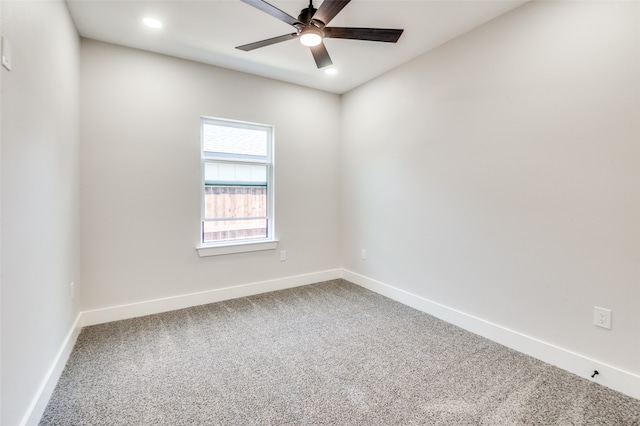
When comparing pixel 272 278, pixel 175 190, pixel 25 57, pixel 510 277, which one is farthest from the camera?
pixel 272 278

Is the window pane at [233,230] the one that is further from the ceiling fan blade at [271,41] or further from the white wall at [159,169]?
the ceiling fan blade at [271,41]

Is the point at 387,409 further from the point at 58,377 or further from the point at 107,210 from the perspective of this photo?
the point at 107,210

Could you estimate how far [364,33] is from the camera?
211 centimetres

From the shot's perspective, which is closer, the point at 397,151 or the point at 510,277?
the point at 510,277

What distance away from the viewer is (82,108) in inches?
108

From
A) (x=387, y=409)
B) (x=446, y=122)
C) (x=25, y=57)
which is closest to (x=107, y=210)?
(x=25, y=57)

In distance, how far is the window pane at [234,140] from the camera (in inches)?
135

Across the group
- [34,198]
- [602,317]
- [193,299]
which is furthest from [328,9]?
[193,299]

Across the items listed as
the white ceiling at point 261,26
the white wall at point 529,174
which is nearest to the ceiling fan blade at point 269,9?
the white ceiling at point 261,26

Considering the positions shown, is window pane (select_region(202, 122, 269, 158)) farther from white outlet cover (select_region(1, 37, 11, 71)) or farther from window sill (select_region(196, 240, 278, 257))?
white outlet cover (select_region(1, 37, 11, 71))

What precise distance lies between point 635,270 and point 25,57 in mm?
3612

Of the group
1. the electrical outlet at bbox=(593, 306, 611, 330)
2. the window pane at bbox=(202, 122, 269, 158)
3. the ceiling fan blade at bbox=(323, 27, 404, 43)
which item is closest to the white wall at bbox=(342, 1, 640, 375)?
the electrical outlet at bbox=(593, 306, 611, 330)

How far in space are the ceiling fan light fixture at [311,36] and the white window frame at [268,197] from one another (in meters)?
1.62

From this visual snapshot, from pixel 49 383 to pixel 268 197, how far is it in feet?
8.46
